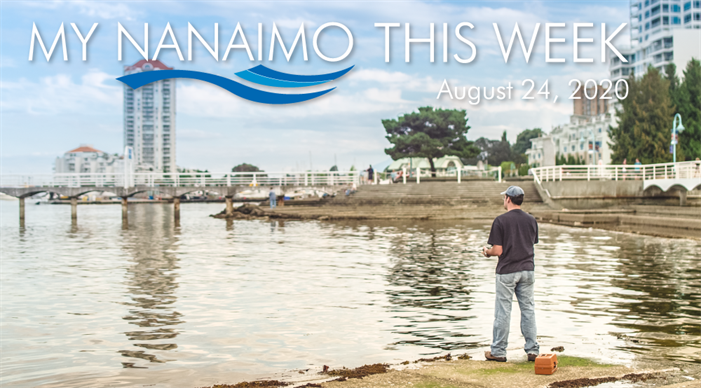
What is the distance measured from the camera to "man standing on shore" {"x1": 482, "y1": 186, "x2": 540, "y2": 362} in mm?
6672

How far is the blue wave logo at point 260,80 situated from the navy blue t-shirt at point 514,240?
23479 millimetres

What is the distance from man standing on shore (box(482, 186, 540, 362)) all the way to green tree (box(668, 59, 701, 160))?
51394 millimetres

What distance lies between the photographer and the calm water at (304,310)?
7.65m

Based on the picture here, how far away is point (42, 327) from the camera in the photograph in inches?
387

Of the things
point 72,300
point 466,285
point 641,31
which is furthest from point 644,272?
point 641,31

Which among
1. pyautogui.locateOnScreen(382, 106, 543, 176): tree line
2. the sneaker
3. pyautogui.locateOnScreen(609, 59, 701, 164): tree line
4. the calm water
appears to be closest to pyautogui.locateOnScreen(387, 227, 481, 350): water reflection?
the calm water

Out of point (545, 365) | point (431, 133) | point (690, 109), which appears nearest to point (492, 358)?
point (545, 365)

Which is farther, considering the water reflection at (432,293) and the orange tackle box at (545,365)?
the water reflection at (432,293)

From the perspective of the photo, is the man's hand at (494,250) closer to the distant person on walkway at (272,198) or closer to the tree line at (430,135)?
the distant person on walkway at (272,198)

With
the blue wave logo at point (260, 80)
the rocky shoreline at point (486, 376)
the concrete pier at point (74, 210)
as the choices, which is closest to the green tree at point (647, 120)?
the blue wave logo at point (260, 80)

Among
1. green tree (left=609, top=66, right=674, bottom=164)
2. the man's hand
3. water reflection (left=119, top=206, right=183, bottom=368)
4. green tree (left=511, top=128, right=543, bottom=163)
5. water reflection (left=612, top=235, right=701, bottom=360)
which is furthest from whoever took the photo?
green tree (left=511, top=128, right=543, bottom=163)

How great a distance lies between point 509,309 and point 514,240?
2.36ft

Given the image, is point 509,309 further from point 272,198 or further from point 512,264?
point 272,198

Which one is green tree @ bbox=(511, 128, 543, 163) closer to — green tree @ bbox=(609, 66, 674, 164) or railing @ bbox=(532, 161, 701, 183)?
green tree @ bbox=(609, 66, 674, 164)
